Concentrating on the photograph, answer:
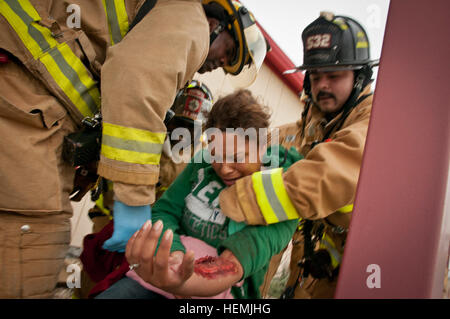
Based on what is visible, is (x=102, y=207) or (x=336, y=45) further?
(x=102, y=207)

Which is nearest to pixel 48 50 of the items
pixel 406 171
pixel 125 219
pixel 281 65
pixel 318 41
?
pixel 125 219

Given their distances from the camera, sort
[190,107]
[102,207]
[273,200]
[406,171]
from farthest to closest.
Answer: [190,107] < [102,207] < [273,200] < [406,171]

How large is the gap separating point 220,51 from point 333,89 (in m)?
0.74

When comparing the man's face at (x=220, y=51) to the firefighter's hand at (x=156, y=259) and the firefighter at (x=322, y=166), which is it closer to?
the firefighter at (x=322, y=166)

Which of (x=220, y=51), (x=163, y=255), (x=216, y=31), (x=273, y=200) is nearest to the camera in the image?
(x=163, y=255)

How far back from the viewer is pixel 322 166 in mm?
1147

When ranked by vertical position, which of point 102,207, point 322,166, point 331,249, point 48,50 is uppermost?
point 48,50

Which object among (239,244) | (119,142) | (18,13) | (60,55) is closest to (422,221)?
(239,244)

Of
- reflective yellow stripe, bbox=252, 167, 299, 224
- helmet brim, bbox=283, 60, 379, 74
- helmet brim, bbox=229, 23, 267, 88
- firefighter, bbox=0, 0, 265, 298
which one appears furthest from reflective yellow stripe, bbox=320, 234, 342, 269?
firefighter, bbox=0, 0, 265, 298

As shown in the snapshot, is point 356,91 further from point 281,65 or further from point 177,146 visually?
point 177,146

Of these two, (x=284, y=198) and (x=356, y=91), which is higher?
(x=356, y=91)

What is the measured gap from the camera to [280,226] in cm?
120

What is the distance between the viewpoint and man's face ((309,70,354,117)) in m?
1.70

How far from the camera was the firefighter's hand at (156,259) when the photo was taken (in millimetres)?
776
